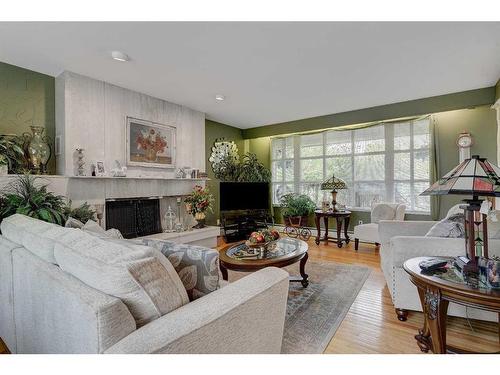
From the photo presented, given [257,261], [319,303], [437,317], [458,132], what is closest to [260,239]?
[257,261]

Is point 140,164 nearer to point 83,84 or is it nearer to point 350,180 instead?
point 83,84

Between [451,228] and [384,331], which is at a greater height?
[451,228]

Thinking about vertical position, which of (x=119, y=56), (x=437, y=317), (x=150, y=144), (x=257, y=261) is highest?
(x=119, y=56)

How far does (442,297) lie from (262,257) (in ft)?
4.41

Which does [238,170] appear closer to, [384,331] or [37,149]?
[37,149]

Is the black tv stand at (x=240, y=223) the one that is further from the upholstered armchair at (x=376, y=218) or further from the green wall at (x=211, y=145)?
the upholstered armchair at (x=376, y=218)

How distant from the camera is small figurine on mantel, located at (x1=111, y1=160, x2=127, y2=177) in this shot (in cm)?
353

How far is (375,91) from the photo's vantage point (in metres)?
3.80

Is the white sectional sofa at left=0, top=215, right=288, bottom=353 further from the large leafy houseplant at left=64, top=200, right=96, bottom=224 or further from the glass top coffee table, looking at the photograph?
the large leafy houseplant at left=64, top=200, right=96, bottom=224

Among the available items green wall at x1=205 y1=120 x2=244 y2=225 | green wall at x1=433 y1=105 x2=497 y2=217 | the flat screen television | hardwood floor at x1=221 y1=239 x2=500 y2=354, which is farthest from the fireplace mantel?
green wall at x1=433 y1=105 x2=497 y2=217

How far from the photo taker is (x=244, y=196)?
5.23 metres

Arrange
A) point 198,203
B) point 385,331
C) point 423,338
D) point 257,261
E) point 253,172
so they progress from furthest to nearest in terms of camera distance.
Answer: point 253,172
point 198,203
point 257,261
point 385,331
point 423,338

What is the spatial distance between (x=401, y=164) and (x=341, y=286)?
293cm
